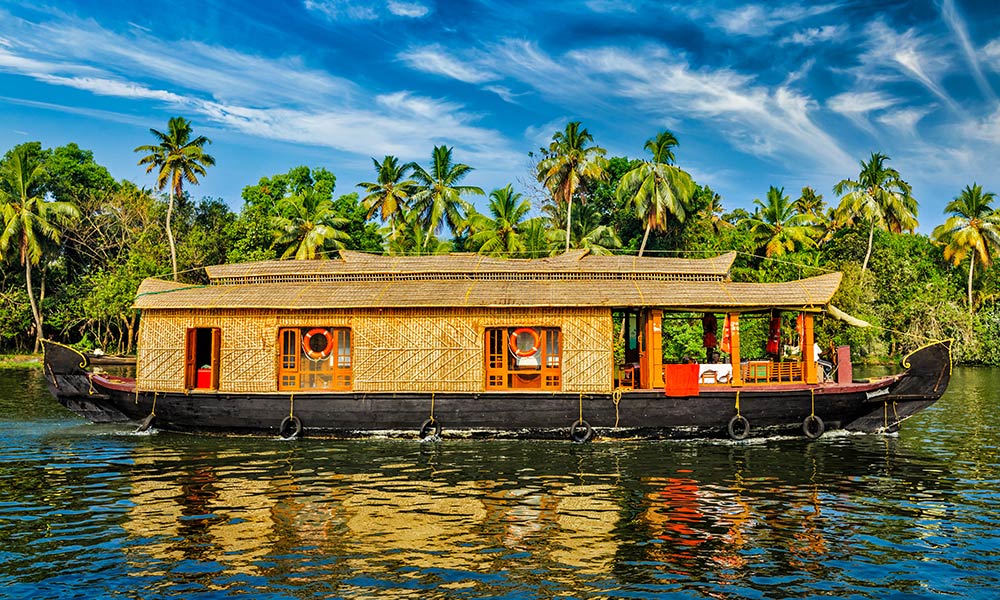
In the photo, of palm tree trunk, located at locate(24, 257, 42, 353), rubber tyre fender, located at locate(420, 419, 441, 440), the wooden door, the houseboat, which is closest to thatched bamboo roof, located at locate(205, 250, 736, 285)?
the houseboat

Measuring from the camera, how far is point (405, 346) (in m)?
16.0

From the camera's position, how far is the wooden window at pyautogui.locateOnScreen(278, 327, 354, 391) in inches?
650

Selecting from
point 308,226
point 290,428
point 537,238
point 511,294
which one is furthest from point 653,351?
point 308,226

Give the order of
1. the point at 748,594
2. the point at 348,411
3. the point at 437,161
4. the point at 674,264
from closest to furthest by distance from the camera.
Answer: the point at 748,594
the point at 348,411
the point at 674,264
the point at 437,161

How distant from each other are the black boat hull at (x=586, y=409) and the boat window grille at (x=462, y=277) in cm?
296

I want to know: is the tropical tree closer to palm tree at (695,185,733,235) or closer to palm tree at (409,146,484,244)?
palm tree at (695,185,733,235)

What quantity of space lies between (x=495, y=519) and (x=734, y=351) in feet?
26.3

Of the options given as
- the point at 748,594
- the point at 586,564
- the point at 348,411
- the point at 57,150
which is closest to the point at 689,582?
the point at 748,594

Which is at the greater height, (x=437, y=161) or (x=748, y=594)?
(x=437, y=161)

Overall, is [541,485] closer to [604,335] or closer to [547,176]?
[604,335]

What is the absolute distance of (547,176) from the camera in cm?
3709

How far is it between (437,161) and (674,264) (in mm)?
24536

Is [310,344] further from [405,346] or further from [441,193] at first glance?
[441,193]

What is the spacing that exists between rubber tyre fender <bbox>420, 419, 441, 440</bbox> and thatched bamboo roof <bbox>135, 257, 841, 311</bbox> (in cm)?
241
